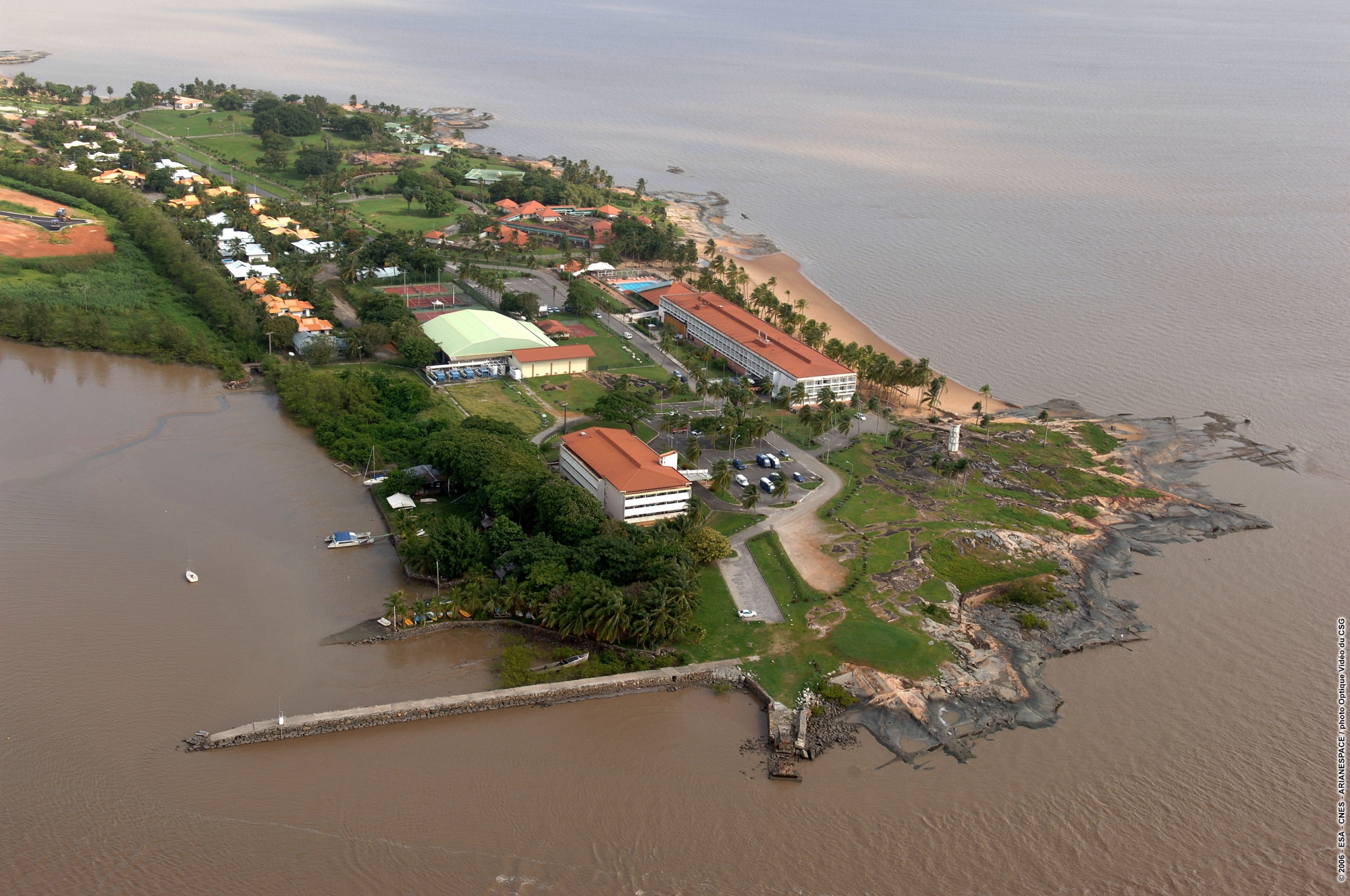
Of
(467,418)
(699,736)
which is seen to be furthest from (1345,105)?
(699,736)

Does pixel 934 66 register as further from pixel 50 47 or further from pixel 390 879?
pixel 390 879

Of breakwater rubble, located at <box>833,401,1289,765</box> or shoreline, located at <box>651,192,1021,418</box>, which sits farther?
shoreline, located at <box>651,192,1021,418</box>

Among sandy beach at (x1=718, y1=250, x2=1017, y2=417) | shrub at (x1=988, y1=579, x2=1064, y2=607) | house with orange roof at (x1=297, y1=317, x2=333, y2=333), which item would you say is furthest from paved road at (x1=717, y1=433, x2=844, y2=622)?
house with orange roof at (x1=297, y1=317, x2=333, y2=333)

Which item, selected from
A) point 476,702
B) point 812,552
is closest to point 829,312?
point 812,552

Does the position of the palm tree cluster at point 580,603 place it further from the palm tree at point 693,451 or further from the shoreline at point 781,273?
the shoreline at point 781,273

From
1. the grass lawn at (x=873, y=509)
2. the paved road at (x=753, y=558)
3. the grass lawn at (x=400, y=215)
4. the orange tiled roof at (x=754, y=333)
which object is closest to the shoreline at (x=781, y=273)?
the orange tiled roof at (x=754, y=333)

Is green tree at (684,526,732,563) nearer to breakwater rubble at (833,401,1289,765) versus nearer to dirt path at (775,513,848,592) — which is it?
dirt path at (775,513,848,592)
